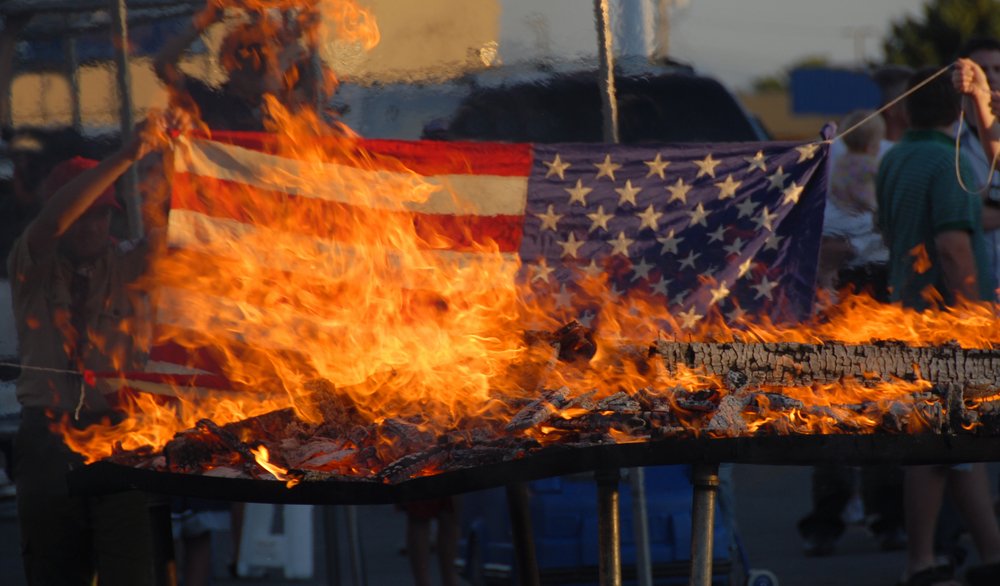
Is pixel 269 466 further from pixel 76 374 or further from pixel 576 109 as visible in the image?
pixel 576 109

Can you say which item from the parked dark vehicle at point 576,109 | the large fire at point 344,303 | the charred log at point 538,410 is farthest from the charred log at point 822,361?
the parked dark vehicle at point 576,109

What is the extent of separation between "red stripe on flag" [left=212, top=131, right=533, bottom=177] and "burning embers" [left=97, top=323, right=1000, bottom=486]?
1.81 metres

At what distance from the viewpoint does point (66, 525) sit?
14.2 ft

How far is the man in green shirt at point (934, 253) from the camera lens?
5.25 metres

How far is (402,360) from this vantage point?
388 centimetres

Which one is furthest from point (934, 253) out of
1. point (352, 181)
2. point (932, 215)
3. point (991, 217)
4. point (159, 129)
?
point (159, 129)

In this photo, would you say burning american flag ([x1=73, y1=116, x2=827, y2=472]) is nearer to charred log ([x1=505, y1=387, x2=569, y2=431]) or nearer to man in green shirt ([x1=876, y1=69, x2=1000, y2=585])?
man in green shirt ([x1=876, y1=69, x2=1000, y2=585])

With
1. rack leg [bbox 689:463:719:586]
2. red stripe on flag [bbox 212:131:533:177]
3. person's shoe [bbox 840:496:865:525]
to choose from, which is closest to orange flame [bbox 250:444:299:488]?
rack leg [bbox 689:463:719:586]

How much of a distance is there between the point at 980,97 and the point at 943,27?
36.6 m

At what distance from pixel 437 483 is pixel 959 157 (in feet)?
10.5

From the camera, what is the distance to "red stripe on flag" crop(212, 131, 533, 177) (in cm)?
526

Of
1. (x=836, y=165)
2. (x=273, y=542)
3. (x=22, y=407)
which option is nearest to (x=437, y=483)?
(x=22, y=407)

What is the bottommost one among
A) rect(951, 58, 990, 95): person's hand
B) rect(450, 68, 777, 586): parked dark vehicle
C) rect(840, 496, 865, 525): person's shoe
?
rect(840, 496, 865, 525): person's shoe

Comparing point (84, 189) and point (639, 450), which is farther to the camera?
point (84, 189)
